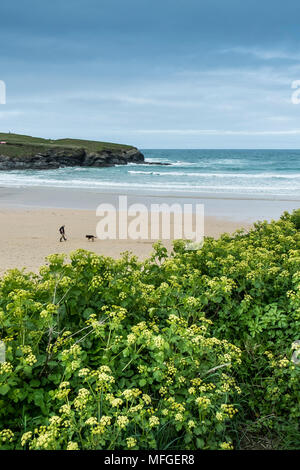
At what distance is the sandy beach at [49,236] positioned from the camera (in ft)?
35.4

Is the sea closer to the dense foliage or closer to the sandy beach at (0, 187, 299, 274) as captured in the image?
the sandy beach at (0, 187, 299, 274)

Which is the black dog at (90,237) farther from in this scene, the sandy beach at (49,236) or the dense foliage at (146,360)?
the dense foliage at (146,360)

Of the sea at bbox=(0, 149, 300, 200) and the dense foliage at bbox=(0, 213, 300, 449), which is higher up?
the sea at bbox=(0, 149, 300, 200)

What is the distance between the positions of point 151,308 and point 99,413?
1185 mm

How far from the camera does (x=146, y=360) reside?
8.95 feet

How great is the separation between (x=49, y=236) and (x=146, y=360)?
11589 mm

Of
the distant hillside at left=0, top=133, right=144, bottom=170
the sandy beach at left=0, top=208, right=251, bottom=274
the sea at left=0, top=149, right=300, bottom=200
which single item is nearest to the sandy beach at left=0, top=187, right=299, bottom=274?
the sandy beach at left=0, top=208, right=251, bottom=274

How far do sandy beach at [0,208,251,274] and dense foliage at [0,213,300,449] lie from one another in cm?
670

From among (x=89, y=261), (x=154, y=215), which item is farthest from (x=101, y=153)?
(x=89, y=261)

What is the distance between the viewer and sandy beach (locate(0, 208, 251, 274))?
35.4ft

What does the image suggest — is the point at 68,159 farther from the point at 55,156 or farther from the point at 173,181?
the point at 173,181

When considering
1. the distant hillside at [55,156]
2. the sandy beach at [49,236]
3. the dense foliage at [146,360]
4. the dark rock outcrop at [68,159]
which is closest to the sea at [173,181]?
the dark rock outcrop at [68,159]

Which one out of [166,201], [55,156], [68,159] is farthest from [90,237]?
[55,156]
